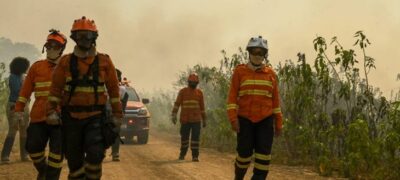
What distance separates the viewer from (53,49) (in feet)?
21.7

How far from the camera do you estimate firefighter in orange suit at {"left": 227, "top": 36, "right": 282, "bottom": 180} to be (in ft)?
20.9

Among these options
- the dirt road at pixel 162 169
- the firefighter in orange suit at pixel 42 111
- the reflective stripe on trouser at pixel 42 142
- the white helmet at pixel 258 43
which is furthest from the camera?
the dirt road at pixel 162 169

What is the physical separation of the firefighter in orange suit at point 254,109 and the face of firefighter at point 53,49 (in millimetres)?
2408

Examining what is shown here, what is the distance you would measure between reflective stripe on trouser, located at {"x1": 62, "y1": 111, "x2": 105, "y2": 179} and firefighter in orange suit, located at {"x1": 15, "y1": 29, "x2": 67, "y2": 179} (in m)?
0.75

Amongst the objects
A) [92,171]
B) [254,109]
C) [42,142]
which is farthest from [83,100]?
[254,109]

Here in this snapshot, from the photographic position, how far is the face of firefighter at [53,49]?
21.5 ft

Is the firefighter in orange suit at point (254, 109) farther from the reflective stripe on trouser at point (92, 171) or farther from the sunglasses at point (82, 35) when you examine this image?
the sunglasses at point (82, 35)

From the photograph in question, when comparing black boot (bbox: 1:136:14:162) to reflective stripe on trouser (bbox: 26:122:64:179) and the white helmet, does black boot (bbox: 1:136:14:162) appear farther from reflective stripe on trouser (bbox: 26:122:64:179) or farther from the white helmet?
the white helmet

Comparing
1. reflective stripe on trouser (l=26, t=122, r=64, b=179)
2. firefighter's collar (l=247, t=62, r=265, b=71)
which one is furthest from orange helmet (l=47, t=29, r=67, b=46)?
firefighter's collar (l=247, t=62, r=265, b=71)

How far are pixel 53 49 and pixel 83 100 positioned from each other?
1.70 metres

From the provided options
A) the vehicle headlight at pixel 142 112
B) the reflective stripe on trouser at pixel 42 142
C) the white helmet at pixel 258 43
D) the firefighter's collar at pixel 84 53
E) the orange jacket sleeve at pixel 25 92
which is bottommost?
the reflective stripe on trouser at pixel 42 142

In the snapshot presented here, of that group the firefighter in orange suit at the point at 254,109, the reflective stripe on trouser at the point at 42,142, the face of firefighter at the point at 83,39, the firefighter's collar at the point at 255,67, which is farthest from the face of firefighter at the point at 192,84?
the face of firefighter at the point at 83,39

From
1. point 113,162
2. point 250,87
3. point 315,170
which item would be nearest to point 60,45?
point 250,87

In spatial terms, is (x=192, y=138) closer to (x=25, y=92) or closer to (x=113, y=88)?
(x=25, y=92)
